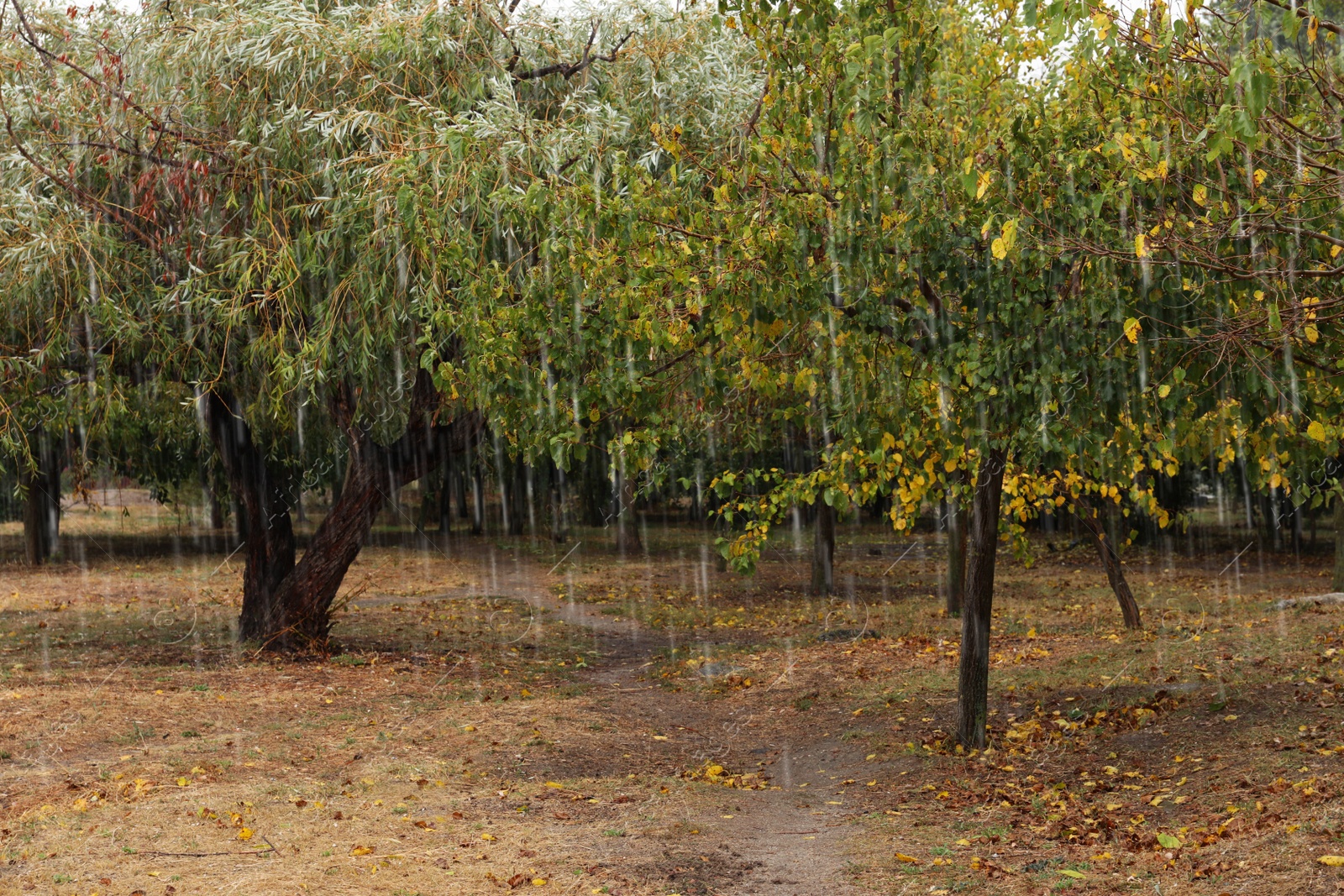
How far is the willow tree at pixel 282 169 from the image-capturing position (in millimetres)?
10977

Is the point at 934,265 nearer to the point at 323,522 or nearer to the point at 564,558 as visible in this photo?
the point at 323,522

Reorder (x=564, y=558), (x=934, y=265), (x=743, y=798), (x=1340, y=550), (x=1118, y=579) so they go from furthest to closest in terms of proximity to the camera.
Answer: (x=564, y=558), (x=1340, y=550), (x=1118, y=579), (x=743, y=798), (x=934, y=265)

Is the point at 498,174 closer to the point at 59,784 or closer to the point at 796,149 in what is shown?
the point at 796,149

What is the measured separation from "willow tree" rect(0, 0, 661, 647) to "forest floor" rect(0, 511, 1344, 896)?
3.17 metres

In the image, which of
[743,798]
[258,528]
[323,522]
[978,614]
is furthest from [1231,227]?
[258,528]

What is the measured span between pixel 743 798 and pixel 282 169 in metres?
7.41

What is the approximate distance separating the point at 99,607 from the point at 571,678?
999 centimetres

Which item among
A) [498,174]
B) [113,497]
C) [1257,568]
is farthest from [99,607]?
[113,497]

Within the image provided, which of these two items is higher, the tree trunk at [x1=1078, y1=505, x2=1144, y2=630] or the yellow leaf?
the yellow leaf

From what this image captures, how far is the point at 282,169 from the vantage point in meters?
11.8

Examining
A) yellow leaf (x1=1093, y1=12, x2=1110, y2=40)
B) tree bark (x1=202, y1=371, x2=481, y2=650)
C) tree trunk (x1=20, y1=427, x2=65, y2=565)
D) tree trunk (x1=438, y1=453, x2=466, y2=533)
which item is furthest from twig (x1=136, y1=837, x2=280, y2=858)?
tree trunk (x1=438, y1=453, x2=466, y2=533)

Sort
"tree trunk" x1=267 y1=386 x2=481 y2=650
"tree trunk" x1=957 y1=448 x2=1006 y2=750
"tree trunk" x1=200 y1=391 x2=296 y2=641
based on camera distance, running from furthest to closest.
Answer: "tree trunk" x1=200 y1=391 x2=296 y2=641
"tree trunk" x1=267 y1=386 x2=481 y2=650
"tree trunk" x1=957 y1=448 x2=1006 y2=750

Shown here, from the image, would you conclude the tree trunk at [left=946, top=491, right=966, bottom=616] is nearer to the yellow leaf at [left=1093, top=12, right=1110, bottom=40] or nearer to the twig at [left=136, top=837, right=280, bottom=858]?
the yellow leaf at [left=1093, top=12, right=1110, bottom=40]

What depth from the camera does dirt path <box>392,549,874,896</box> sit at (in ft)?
21.7
